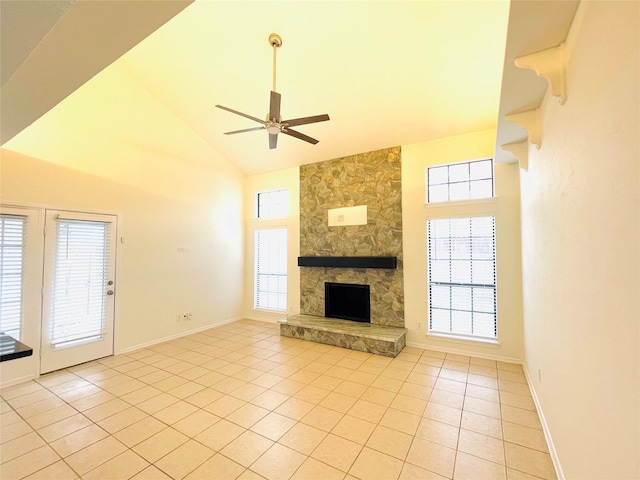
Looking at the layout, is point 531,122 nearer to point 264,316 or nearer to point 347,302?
point 347,302

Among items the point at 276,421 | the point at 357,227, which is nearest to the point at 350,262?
the point at 357,227

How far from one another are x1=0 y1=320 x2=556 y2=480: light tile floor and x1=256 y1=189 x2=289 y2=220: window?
310 cm

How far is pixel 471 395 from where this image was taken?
294 cm

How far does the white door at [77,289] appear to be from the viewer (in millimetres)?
3479

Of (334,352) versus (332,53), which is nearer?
(332,53)

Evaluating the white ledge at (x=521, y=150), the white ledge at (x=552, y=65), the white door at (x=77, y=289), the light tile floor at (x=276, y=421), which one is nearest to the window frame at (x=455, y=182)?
the white ledge at (x=521, y=150)

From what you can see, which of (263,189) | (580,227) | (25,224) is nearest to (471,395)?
(580,227)

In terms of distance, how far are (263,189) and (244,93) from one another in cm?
235

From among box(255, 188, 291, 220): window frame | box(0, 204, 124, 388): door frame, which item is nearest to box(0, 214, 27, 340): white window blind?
box(0, 204, 124, 388): door frame

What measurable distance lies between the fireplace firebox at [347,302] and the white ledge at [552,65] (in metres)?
3.67

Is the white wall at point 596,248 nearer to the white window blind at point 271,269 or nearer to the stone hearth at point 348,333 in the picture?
the stone hearth at point 348,333

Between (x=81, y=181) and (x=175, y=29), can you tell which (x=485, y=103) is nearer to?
(x=175, y=29)

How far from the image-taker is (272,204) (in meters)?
6.17

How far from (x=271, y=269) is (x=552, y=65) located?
17.5ft
